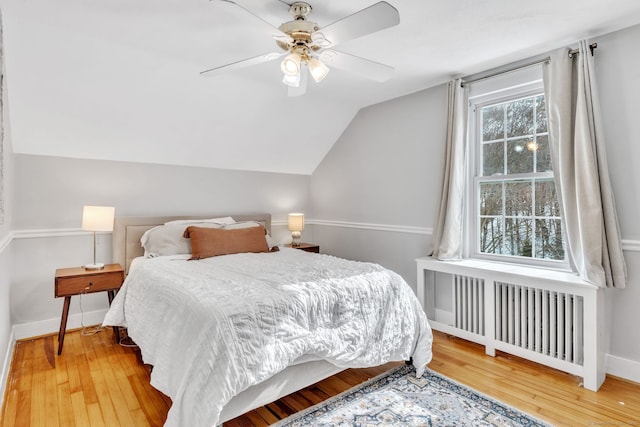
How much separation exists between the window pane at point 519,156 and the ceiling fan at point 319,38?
1.39m

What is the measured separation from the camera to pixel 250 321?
5.55 ft

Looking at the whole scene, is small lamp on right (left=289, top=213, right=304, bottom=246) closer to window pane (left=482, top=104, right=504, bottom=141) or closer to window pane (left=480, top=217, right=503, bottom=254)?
window pane (left=480, top=217, right=503, bottom=254)

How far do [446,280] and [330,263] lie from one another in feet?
4.25

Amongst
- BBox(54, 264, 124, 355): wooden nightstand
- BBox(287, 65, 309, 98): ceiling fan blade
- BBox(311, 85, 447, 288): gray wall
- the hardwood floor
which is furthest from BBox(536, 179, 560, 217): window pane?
BBox(54, 264, 124, 355): wooden nightstand

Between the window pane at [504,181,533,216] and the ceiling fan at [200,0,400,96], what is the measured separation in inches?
60.0

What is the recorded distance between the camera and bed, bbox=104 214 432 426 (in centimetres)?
157

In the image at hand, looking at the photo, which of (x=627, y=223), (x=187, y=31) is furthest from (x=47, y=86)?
(x=627, y=223)

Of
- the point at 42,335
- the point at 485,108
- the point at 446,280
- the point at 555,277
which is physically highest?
the point at 485,108

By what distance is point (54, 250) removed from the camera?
3.09 meters

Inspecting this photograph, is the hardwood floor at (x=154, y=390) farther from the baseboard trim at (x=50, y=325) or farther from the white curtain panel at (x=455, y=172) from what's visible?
the white curtain panel at (x=455, y=172)

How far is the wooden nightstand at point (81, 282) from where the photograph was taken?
2.66 meters

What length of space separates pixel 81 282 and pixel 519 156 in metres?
3.75

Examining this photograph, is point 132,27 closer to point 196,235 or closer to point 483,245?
point 196,235

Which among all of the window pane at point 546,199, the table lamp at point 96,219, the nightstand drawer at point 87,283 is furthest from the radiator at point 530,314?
the table lamp at point 96,219
